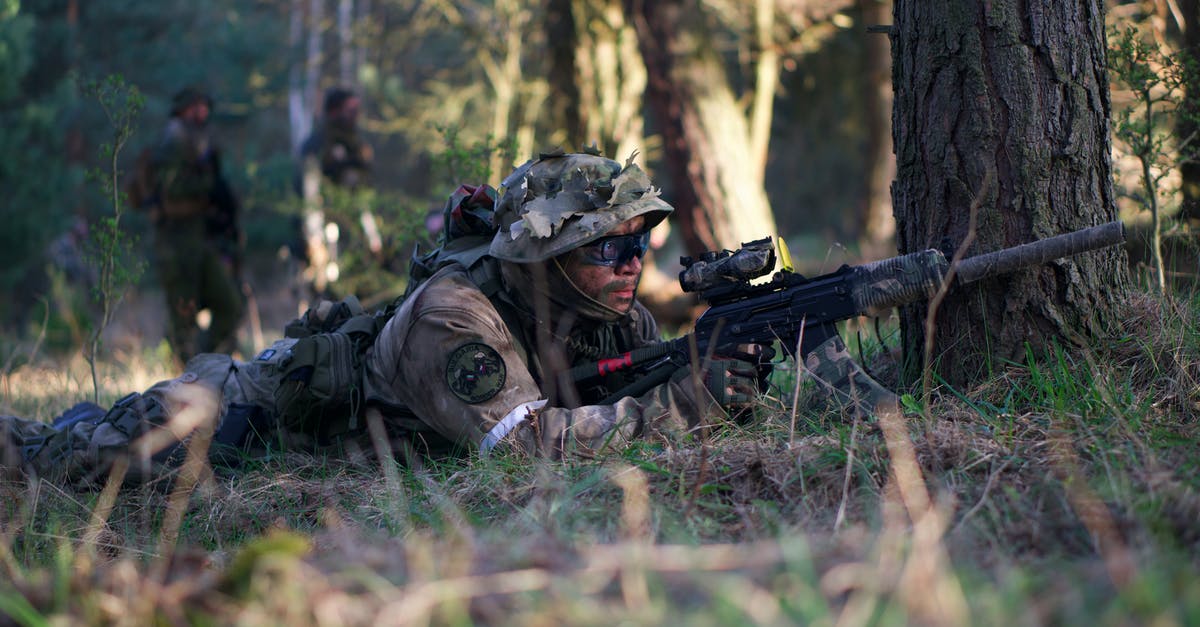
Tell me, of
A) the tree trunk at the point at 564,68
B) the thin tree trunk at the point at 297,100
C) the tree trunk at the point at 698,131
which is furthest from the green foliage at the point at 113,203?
the thin tree trunk at the point at 297,100

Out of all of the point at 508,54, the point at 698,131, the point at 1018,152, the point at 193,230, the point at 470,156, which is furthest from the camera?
the point at 508,54

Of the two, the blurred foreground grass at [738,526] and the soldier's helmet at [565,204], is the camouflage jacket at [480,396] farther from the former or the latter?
the soldier's helmet at [565,204]

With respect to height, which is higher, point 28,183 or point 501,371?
point 28,183

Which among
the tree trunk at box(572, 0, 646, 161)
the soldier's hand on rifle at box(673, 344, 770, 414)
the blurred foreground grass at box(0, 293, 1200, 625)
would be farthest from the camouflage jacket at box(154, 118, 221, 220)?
the soldier's hand on rifle at box(673, 344, 770, 414)

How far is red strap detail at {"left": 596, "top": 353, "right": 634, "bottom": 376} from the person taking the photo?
3885mm

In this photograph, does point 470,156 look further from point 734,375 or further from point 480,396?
point 734,375

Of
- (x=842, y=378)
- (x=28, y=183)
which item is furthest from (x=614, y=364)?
(x=28, y=183)

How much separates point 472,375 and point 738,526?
1.36 m

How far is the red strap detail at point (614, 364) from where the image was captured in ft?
12.7

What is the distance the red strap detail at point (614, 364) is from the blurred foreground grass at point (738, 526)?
55cm

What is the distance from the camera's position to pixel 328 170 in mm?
9422

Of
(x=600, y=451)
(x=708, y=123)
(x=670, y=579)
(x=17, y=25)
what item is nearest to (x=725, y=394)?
(x=600, y=451)

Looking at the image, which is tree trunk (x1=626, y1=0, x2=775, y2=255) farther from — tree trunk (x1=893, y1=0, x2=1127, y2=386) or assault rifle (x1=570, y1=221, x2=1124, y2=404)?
tree trunk (x1=893, y1=0, x2=1127, y2=386)

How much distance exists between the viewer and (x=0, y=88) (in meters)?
12.5
